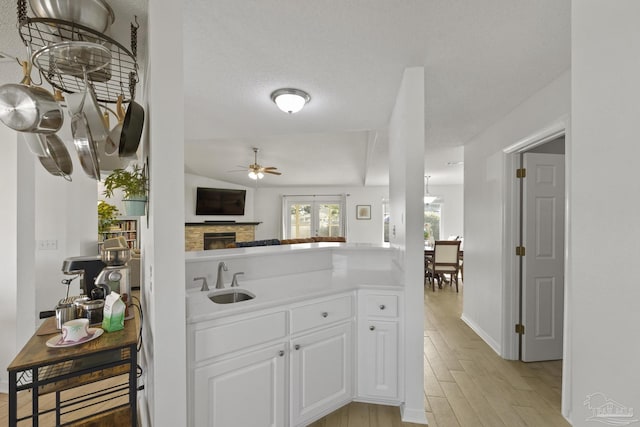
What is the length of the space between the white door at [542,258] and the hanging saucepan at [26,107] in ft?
11.5

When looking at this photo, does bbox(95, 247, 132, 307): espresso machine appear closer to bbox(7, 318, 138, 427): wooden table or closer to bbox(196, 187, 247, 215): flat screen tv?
bbox(7, 318, 138, 427): wooden table

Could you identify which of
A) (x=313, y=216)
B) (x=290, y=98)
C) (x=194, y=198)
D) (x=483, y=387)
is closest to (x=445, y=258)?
(x=483, y=387)

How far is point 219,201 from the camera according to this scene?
7934mm

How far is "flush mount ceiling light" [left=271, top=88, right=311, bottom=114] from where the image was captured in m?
2.33

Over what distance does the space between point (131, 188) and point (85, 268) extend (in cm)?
89

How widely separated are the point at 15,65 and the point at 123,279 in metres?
1.59

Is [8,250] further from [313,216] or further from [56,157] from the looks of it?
[313,216]

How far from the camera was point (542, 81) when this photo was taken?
218cm

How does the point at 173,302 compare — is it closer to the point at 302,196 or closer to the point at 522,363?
the point at 522,363

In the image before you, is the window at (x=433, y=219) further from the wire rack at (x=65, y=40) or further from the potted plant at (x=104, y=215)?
the wire rack at (x=65, y=40)

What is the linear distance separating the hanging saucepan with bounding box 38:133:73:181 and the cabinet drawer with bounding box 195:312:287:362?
1250 millimetres

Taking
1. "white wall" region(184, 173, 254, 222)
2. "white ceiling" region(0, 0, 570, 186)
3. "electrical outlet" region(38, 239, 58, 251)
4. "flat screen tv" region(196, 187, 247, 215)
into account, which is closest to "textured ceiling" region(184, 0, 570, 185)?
"white ceiling" region(0, 0, 570, 186)

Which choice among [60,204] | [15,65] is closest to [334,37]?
[15,65]

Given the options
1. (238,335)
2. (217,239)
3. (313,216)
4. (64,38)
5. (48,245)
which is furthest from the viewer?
(313,216)
